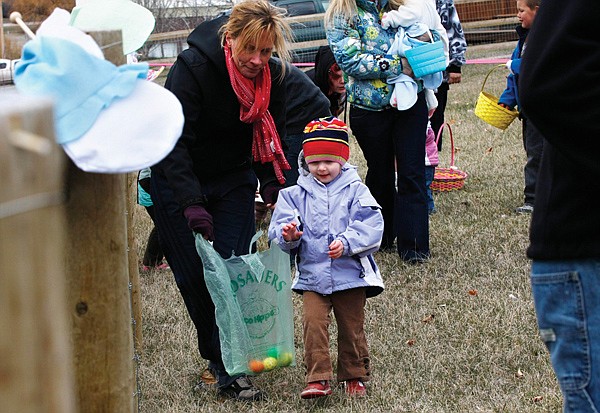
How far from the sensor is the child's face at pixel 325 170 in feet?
15.5

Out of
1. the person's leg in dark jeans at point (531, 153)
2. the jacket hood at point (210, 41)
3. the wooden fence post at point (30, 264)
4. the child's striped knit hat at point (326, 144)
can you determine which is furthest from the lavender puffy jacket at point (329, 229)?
the person's leg in dark jeans at point (531, 153)

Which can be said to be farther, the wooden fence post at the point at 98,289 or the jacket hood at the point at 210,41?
the jacket hood at the point at 210,41

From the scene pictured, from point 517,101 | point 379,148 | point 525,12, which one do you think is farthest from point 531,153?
point 379,148

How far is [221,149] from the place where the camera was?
4.71 m

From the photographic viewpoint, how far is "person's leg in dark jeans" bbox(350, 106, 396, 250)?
6988 mm

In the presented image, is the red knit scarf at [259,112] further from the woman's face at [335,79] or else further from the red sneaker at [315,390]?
the woman's face at [335,79]

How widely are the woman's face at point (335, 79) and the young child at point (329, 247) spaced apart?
3421 mm

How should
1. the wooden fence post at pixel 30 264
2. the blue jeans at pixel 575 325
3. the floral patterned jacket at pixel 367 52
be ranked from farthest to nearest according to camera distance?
the floral patterned jacket at pixel 367 52 < the blue jeans at pixel 575 325 < the wooden fence post at pixel 30 264

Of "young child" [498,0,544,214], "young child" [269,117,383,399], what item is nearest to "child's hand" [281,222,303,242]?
"young child" [269,117,383,399]

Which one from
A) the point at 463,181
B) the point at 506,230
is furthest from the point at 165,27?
the point at 506,230

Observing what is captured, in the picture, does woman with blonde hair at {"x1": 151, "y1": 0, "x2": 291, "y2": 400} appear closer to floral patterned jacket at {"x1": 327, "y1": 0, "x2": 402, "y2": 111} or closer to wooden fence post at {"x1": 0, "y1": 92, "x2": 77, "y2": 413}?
floral patterned jacket at {"x1": 327, "y1": 0, "x2": 402, "y2": 111}

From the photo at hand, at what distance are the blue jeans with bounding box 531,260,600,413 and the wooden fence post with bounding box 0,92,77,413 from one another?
126 cm

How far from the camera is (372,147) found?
710cm

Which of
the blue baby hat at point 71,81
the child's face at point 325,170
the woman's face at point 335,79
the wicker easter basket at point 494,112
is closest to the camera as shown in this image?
the blue baby hat at point 71,81
